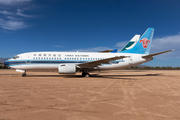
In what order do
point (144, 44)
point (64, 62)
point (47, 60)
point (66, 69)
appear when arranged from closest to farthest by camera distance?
point (66, 69), point (47, 60), point (64, 62), point (144, 44)

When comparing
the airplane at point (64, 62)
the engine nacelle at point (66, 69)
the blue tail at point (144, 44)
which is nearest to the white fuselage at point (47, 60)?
the airplane at point (64, 62)

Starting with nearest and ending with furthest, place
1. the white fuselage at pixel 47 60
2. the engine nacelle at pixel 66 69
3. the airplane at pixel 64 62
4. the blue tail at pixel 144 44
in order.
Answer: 1. the engine nacelle at pixel 66 69
2. the airplane at pixel 64 62
3. the white fuselage at pixel 47 60
4. the blue tail at pixel 144 44

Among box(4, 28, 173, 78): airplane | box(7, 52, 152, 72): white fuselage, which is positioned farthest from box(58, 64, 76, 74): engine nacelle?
box(7, 52, 152, 72): white fuselage

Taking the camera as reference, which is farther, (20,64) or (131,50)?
(131,50)

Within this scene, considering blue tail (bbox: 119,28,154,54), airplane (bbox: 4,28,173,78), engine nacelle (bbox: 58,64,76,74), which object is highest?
blue tail (bbox: 119,28,154,54)

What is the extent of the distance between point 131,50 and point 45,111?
18230mm

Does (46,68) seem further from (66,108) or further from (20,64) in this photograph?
(66,108)

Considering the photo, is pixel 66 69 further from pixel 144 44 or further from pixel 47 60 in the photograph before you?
pixel 144 44

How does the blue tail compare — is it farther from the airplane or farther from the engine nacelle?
the engine nacelle

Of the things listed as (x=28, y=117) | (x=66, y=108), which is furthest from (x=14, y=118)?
(x=66, y=108)

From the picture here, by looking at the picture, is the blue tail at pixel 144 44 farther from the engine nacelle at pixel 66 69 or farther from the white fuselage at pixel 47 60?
the engine nacelle at pixel 66 69

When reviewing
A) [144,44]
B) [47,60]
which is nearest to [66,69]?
[47,60]

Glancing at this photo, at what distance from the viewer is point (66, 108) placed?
177 inches

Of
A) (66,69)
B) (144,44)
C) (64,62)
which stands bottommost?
(66,69)
